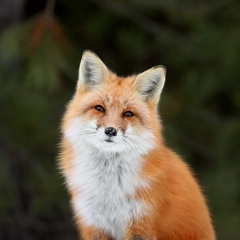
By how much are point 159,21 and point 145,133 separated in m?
8.87

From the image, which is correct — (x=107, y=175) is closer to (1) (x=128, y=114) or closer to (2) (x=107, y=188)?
(2) (x=107, y=188)

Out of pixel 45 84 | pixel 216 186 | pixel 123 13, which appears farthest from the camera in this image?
pixel 123 13

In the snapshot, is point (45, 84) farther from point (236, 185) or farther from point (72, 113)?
point (72, 113)

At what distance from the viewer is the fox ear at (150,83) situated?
5.51m

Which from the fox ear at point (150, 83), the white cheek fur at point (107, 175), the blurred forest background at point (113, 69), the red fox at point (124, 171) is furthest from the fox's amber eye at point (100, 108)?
the blurred forest background at point (113, 69)

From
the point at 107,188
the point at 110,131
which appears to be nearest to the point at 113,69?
the point at 107,188

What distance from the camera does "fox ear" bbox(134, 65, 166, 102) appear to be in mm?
5514

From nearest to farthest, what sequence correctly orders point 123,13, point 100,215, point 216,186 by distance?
1. point 100,215
2. point 216,186
3. point 123,13

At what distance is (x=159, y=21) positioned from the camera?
14.0 metres

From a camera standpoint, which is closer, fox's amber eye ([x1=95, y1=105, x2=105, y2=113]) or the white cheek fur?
the white cheek fur

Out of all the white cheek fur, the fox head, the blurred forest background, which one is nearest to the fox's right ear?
the fox head

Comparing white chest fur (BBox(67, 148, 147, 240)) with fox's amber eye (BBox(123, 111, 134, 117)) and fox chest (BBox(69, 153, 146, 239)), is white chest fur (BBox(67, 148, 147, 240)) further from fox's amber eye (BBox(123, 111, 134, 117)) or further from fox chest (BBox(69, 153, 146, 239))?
fox's amber eye (BBox(123, 111, 134, 117))

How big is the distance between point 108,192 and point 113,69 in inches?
314

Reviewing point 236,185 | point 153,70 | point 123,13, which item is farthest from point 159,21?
point 153,70
